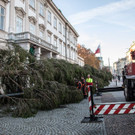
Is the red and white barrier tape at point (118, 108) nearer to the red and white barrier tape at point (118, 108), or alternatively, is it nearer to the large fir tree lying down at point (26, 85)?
the red and white barrier tape at point (118, 108)

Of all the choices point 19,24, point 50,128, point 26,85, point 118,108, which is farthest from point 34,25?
point 118,108

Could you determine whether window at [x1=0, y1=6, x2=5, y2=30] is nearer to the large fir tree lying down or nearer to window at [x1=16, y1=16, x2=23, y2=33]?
window at [x1=16, y1=16, x2=23, y2=33]

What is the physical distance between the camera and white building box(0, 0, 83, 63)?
627 inches

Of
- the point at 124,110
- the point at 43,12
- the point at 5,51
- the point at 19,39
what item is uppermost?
the point at 43,12

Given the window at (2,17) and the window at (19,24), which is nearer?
the window at (2,17)

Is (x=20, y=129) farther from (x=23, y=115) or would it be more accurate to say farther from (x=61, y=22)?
(x=61, y=22)

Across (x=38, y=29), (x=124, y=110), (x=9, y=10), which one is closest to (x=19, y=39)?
(x=9, y=10)

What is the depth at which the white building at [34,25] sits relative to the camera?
15.9 meters

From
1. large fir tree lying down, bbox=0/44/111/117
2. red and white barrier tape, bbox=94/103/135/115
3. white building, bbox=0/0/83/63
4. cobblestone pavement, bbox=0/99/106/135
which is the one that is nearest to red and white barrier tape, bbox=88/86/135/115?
red and white barrier tape, bbox=94/103/135/115

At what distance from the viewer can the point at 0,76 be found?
19.7 feet

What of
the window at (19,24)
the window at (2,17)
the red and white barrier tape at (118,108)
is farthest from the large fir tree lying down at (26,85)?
the window at (19,24)

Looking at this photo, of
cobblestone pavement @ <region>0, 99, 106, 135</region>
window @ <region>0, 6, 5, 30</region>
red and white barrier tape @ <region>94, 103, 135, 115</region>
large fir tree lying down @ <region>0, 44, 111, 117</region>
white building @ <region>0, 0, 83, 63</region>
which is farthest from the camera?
white building @ <region>0, 0, 83, 63</region>

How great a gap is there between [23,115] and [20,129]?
129 cm

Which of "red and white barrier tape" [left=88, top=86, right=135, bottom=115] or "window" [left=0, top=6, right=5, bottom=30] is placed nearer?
"red and white barrier tape" [left=88, top=86, right=135, bottom=115]
